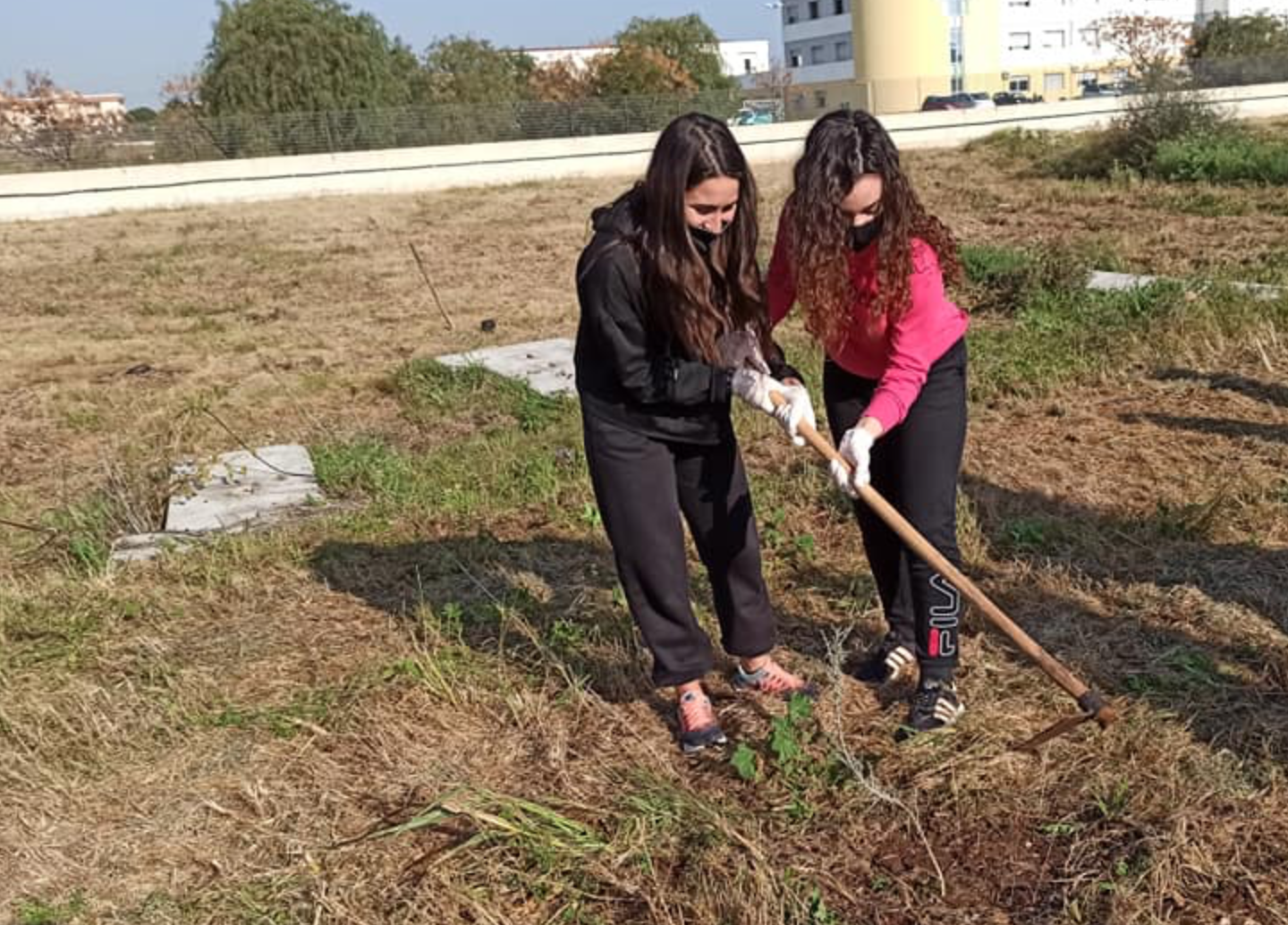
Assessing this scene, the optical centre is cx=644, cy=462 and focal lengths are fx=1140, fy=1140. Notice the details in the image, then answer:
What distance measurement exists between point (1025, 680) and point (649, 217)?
1562 millimetres

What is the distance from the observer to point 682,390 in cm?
246

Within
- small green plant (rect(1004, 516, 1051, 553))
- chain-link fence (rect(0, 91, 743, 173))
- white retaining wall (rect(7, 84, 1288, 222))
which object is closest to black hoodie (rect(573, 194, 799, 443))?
small green plant (rect(1004, 516, 1051, 553))

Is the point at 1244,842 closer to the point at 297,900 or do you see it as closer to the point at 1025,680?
the point at 1025,680

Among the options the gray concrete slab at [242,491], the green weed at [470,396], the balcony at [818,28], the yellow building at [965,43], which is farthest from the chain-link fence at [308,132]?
the balcony at [818,28]

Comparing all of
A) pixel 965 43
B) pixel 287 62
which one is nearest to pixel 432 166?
pixel 287 62

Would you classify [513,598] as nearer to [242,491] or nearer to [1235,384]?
[242,491]

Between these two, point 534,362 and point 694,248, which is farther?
point 534,362

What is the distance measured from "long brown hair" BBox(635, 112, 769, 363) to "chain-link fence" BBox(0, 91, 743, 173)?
22.0 m

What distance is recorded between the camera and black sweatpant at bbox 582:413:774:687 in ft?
8.54

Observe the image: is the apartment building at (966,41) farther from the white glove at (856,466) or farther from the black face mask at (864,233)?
the white glove at (856,466)

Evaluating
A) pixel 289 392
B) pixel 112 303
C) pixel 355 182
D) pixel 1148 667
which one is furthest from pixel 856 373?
pixel 355 182

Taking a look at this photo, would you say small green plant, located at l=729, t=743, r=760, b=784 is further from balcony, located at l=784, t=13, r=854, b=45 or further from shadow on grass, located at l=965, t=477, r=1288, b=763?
balcony, located at l=784, t=13, r=854, b=45

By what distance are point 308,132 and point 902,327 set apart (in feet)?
73.5

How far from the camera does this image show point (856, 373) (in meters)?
2.68
